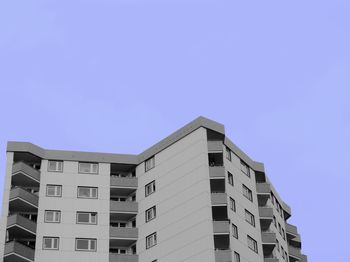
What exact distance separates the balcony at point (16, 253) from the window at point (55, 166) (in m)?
12.5

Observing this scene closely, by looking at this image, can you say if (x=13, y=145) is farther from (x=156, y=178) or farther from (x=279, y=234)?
(x=279, y=234)

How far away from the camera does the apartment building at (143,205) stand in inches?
3194

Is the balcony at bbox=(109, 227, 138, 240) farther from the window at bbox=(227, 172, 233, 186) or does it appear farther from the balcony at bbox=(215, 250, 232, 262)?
the window at bbox=(227, 172, 233, 186)

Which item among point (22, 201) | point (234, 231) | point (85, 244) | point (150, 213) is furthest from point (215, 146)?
point (22, 201)

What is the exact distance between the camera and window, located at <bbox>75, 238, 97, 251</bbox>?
84688 mm

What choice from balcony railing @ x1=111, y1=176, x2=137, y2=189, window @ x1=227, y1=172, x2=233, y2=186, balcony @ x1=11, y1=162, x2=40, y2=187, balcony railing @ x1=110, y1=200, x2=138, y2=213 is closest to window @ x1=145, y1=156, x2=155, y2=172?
balcony railing @ x1=111, y1=176, x2=137, y2=189

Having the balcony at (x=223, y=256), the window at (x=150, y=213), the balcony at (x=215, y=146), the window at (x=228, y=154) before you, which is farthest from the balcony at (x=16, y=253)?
the window at (x=228, y=154)

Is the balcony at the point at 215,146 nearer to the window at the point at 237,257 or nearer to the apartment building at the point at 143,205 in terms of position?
the apartment building at the point at 143,205

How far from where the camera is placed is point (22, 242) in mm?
85375

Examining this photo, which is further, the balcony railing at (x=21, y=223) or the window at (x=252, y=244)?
the window at (x=252, y=244)

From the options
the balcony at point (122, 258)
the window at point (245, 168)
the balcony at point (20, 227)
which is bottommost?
the balcony at point (122, 258)

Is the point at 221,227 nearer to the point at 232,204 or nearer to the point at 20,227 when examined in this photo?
the point at 232,204

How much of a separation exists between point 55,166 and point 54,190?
3.61m

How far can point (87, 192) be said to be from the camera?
89.4 meters
